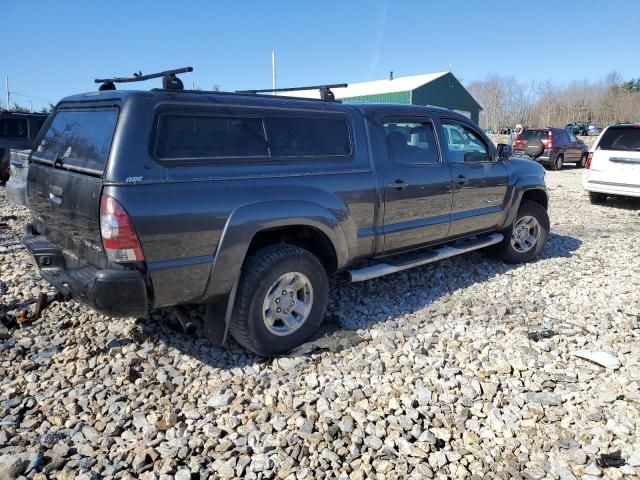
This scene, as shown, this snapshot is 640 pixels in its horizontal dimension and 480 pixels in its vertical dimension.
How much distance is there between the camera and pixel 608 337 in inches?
161

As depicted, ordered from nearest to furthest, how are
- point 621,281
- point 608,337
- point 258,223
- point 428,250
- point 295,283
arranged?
1. point 258,223
2. point 295,283
3. point 608,337
4. point 428,250
5. point 621,281

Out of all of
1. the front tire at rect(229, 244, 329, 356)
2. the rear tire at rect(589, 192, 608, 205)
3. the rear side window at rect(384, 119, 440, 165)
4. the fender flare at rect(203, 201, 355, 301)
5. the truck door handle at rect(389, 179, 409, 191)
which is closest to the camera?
the fender flare at rect(203, 201, 355, 301)

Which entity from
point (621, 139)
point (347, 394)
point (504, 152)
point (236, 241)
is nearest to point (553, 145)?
point (621, 139)

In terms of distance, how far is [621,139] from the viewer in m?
10.1

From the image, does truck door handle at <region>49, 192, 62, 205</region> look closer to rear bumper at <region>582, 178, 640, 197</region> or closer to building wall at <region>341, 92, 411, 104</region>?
rear bumper at <region>582, 178, 640, 197</region>

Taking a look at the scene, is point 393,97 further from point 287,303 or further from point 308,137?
point 287,303

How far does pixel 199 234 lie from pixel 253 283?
22.4 inches

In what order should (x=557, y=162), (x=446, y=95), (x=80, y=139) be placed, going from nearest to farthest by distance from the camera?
(x=80, y=139) → (x=557, y=162) → (x=446, y=95)

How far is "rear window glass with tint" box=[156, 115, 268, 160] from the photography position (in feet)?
10.1

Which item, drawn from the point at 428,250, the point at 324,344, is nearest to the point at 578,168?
the point at 428,250

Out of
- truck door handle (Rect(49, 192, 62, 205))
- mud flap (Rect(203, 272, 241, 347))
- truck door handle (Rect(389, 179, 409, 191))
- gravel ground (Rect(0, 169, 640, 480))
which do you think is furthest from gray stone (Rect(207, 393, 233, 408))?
truck door handle (Rect(389, 179, 409, 191))

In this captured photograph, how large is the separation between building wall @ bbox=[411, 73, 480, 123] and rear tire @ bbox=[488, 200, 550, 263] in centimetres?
3234

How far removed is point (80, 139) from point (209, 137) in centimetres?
94

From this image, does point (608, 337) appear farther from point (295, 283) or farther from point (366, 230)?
point (295, 283)
